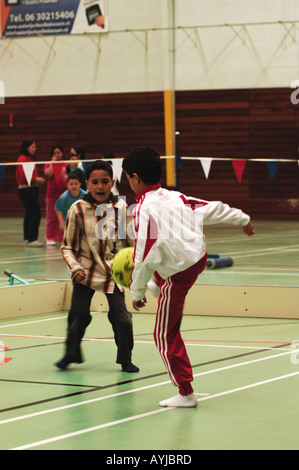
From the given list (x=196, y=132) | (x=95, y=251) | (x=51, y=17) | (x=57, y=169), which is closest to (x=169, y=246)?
(x=95, y=251)

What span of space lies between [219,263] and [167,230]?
6.57 meters

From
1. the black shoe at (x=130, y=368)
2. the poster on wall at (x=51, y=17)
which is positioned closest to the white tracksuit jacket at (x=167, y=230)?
the black shoe at (x=130, y=368)

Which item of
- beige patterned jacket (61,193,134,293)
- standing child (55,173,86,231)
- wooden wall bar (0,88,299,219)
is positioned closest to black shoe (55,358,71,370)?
beige patterned jacket (61,193,134,293)

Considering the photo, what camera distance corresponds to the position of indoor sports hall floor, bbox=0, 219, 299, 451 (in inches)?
186

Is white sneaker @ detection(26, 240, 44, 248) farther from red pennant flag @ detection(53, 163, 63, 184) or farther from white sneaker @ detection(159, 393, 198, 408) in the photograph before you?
white sneaker @ detection(159, 393, 198, 408)

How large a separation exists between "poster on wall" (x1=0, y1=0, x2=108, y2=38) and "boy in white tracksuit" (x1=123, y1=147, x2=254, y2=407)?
17.3 m

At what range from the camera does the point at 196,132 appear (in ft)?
72.5

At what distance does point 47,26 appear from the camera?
22.6 meters

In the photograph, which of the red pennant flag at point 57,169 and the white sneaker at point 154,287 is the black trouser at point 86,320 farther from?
the red pennant flag at point 57,169

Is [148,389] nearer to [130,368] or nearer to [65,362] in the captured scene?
[130,368]

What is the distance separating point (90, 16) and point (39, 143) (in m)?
3.57

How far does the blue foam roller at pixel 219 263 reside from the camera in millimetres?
11688
